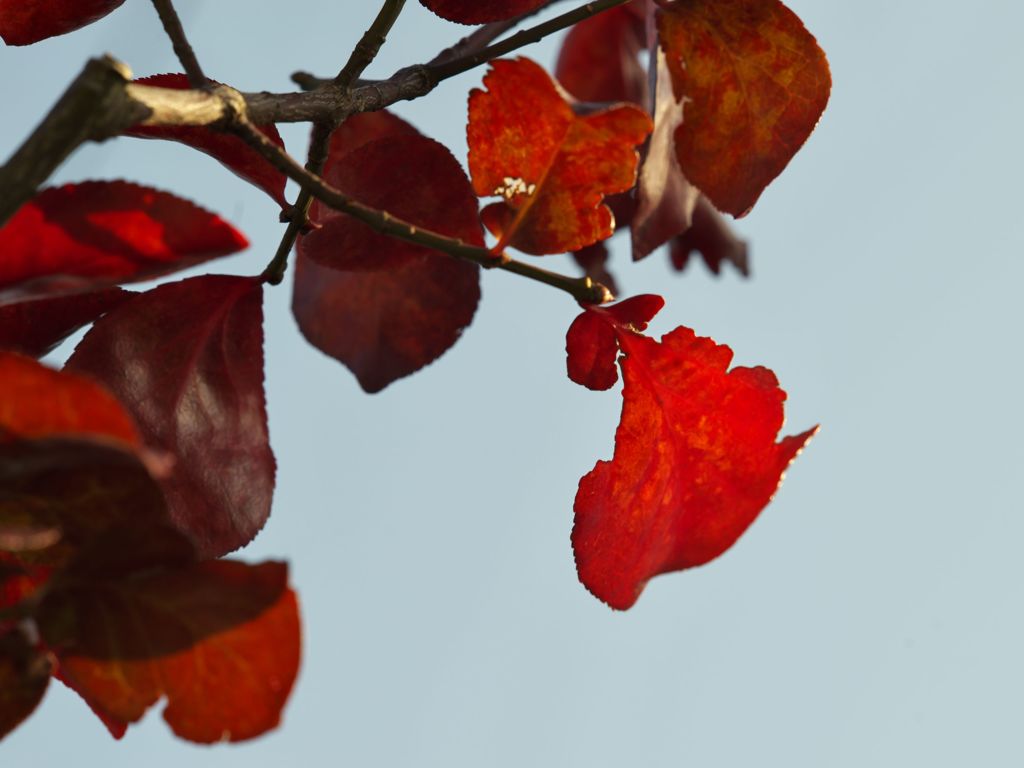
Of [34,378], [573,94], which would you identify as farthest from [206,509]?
[573,94]

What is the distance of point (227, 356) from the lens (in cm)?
49

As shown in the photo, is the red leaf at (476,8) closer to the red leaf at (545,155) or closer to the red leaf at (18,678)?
the red leaf at (545,155)

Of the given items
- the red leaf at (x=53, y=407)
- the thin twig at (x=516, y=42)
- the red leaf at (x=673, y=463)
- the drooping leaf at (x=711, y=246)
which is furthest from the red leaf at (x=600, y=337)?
the drooping leaf at (x=711, y=246)

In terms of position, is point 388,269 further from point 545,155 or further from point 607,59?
point 607,59

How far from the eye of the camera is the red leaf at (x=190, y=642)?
0.34 metres

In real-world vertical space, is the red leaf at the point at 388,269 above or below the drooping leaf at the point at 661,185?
below

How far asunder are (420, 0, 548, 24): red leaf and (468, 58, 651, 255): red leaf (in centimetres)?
10

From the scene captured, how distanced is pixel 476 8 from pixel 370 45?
0.23 ft

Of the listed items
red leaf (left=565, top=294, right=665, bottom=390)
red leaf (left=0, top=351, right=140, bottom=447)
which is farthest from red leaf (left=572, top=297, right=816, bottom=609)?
red leaf (left=0, top=351, right=140, bottom=447)

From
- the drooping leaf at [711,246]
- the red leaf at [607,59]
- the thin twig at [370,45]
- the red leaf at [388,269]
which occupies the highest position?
the red leaf at [607,59]

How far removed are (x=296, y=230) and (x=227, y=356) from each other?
62mm

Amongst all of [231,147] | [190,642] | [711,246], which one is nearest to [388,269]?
[231,147]

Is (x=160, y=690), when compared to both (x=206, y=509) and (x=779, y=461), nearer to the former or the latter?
(x=206, y=509)

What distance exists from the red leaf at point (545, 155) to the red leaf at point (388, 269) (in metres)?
0.04
